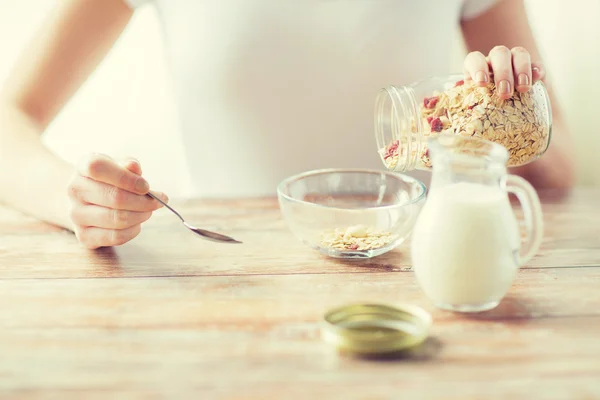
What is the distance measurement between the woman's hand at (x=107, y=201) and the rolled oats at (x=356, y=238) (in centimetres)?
22

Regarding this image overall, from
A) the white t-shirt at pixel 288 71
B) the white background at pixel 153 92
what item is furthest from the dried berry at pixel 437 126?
the white background at pixel 153 92

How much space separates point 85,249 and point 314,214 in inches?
12.1

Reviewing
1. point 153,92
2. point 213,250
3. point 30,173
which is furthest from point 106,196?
point 153,92

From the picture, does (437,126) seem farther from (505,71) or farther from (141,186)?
(141,186)

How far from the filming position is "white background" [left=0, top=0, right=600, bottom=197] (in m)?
1.74

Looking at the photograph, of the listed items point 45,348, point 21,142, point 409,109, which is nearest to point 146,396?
point 45,348

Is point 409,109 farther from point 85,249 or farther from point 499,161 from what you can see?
point 85,249

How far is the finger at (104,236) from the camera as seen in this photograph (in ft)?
3.11

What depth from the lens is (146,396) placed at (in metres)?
0.59

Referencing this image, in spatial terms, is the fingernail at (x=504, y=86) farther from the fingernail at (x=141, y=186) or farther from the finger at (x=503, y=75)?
the fingernail at (x=141, y=186)

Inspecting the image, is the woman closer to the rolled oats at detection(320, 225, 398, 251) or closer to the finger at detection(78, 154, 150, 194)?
the finger at detection(78, 154, 150, 194)

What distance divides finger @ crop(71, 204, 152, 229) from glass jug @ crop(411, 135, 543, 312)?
0.38 meters

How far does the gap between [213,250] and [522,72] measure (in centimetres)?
45

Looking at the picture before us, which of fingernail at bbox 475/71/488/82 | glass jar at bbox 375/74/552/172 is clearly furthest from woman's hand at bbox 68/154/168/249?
fingernail at bbox 475/71/488/82
